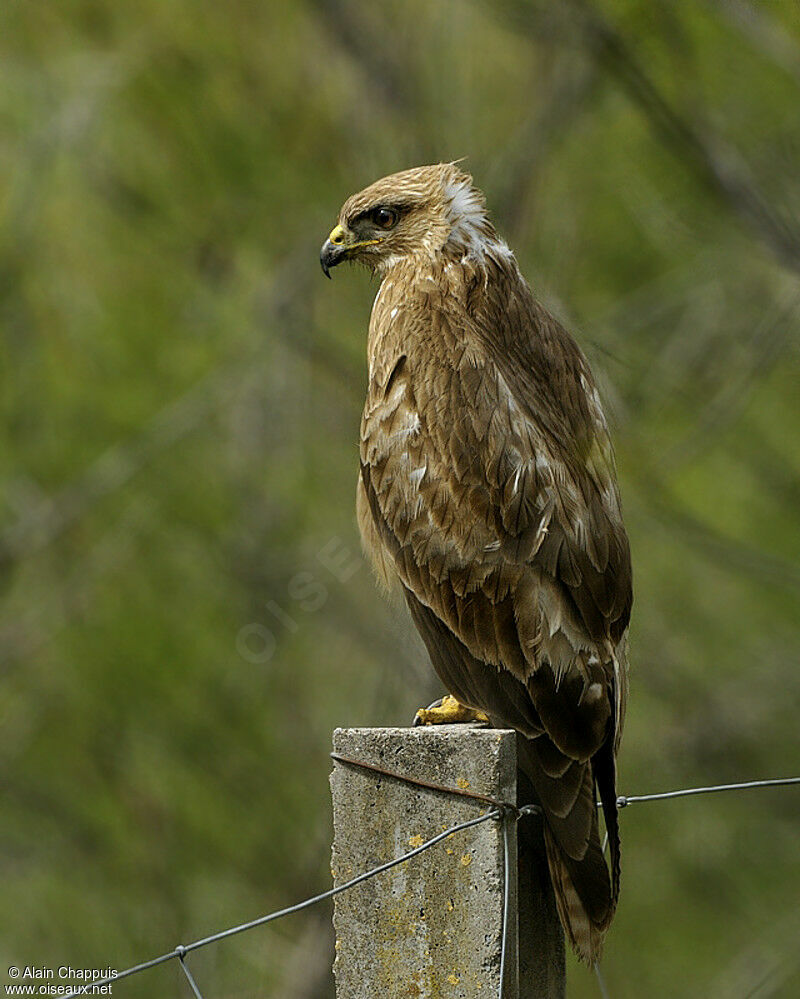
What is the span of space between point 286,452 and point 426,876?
5253mm

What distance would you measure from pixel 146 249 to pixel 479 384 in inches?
216

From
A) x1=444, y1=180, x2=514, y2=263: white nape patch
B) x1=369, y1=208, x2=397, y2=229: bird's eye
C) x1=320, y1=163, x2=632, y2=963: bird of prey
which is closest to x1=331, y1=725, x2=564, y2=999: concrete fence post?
x1=320, y1=163, x2=632, y2=963: bird of prey

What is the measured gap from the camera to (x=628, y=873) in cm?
925

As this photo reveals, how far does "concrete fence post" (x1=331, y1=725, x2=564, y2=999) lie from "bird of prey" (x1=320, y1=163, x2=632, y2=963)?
0.23 metres

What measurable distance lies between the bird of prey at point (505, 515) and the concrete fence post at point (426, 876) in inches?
9.1

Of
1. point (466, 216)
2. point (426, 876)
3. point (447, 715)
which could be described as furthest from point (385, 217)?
point (426, 876)

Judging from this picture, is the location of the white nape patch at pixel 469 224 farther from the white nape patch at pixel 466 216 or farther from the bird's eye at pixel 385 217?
the bird's eye at pixel 385 217

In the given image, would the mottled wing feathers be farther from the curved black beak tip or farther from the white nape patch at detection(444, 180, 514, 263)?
the curved black beak tip

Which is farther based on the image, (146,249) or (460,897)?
(146,249)

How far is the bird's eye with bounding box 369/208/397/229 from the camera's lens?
10.9 feet

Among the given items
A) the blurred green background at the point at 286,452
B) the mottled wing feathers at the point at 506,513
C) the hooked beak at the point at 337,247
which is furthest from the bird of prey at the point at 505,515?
the blurred green background at the point at 286,452

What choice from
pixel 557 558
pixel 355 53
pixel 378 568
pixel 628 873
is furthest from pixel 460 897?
pixel 628 873

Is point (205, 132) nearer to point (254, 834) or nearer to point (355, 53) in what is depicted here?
point (355, 53)

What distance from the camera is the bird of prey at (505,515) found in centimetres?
263
